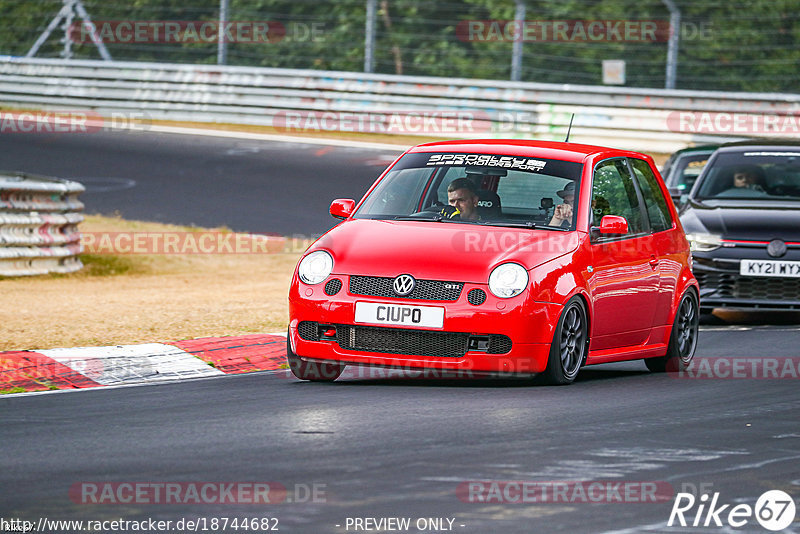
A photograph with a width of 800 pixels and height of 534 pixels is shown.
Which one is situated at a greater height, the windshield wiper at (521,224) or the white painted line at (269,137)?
the white painted line at (269,137)

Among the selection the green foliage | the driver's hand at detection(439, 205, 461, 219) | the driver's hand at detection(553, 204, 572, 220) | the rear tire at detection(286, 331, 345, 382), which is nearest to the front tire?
the driver's hand at detection(553, 204, 572, 220)

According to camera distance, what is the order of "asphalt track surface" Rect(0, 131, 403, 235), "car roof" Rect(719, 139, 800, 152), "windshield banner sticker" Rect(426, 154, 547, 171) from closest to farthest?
"windshield banner sticker" Rect(426, 154, 547, 171) < "car roof" Rect(719, 139, 800, 152) < "asphalt track surface" Rect(0, 131, 403, 235)

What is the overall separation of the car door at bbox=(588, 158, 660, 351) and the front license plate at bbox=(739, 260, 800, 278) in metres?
3.22

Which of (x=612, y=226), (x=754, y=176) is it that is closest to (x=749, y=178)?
(x=754, y=176)

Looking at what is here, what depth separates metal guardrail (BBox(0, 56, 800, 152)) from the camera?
27.0 m

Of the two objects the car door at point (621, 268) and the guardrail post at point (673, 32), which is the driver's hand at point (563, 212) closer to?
the car door at point (621, 268)

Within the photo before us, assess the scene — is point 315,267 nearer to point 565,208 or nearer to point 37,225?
point 565,208

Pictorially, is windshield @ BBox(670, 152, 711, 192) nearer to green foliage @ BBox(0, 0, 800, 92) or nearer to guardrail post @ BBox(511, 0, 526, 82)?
green foliage @ BBox(0, 0, 800, 92)

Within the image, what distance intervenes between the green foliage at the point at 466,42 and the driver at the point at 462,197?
17099mm

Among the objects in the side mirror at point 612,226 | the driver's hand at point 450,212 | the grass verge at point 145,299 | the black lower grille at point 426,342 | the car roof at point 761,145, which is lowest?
the grass verge at point 145,299

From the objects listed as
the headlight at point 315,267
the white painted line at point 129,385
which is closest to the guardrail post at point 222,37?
the white painted line at point 129,385

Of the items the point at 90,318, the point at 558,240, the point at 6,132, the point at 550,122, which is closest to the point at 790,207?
the point at 558,240

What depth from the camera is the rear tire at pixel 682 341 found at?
10422 mm

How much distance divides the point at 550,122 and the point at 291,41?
27.0 feet
